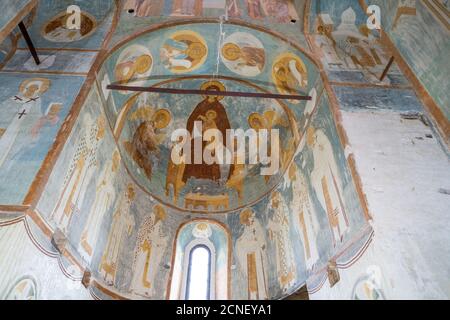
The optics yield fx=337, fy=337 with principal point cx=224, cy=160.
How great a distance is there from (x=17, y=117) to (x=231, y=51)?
18.7 ft

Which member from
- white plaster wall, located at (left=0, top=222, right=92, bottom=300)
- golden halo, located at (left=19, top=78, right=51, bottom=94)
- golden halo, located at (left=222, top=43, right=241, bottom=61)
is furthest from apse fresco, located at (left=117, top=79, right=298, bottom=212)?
white plaster wall, located at (left=0, top=222, right=92, bottom=300)

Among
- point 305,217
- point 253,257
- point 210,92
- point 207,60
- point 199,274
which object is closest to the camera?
point 305,217

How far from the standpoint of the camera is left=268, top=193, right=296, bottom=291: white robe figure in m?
8.34

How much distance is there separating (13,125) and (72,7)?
14.4 feet

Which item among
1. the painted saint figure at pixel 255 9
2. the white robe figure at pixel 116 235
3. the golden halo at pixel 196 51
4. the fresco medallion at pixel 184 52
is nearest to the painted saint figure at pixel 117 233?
the white robe figure at pixel 116 235

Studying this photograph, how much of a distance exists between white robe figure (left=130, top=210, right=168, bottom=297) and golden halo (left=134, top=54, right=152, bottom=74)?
4397 millimetres

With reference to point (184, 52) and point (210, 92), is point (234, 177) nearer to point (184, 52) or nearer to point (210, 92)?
point (210, 92)

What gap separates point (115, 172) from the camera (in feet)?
29.4

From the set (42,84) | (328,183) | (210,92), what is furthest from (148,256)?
(328,183)

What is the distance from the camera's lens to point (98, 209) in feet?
25.6

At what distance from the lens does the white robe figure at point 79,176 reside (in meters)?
6.24

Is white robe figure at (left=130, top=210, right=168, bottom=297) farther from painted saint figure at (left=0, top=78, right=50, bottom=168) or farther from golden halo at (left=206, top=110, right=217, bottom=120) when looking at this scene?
painted saint figure at (left=0, top=78, right=50, bottom=168)

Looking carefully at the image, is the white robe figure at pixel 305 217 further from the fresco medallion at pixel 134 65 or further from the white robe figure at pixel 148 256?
the fresco medallion at pixel 134 65
